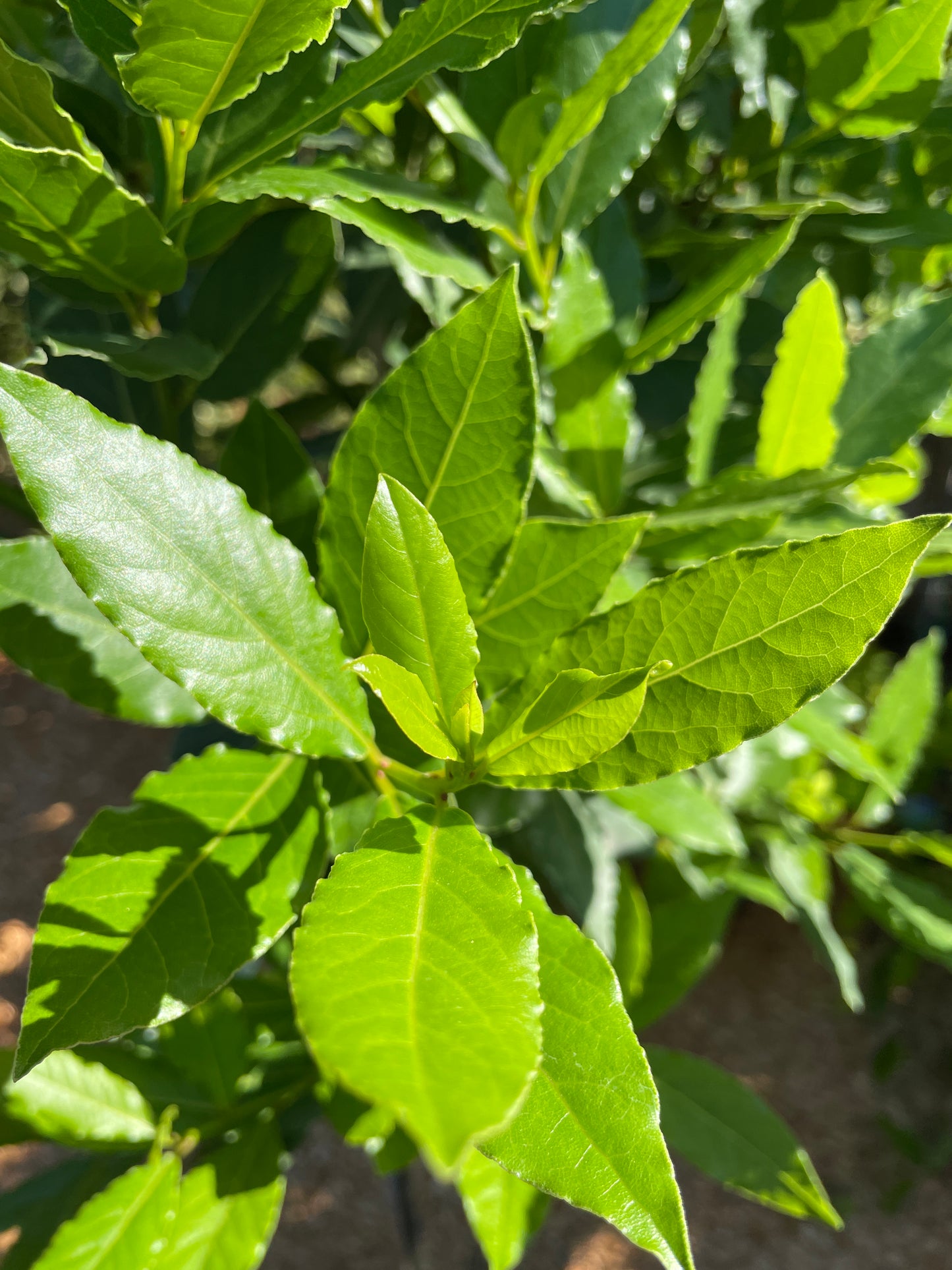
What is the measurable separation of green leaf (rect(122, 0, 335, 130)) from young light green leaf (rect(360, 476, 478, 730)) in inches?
8.7

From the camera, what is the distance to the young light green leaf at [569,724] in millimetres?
400

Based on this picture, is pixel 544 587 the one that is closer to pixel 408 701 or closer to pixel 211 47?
pixel 408 701

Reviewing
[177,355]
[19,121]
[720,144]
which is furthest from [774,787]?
[19,121]

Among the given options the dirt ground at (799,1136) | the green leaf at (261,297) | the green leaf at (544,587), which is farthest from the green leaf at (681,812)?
the dirt ground at (799,1136)

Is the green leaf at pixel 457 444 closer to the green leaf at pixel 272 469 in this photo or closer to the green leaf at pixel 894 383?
the green leaf at pixel 272 469

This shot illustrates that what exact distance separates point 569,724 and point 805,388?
40 cm

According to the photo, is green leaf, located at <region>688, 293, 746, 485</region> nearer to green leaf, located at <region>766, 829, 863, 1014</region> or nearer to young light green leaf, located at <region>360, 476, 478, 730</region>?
young light green leaf, located at <region>360, 476, 478, 730</region>

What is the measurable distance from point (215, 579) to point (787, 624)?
0.28 m

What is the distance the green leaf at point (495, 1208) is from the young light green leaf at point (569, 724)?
46cm

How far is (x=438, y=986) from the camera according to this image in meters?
0.33

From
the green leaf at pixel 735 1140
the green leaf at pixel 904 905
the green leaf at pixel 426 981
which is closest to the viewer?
the green leaf at pixel 426 981

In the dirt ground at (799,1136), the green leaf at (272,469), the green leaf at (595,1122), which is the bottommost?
the dirt ground at (799,1136)

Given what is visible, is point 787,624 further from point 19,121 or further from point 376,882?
point 19,121

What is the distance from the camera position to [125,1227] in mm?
728
